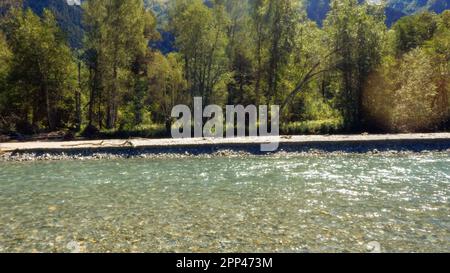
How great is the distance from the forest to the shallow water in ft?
37.9

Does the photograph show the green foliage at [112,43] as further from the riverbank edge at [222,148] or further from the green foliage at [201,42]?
the riverbank edge at [222,148]

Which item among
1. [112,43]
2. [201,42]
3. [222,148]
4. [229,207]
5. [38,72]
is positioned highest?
[201,42]

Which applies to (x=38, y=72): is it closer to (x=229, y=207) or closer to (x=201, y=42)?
(x=201, y=42)

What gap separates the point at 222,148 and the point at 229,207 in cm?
1211

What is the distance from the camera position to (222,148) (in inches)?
963

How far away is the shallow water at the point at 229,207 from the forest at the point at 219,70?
11.6m

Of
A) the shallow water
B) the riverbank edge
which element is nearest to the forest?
the riverbank edge

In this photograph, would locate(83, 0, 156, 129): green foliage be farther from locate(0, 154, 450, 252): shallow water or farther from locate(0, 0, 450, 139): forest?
locate(0, 154, 450, 252): shallow water

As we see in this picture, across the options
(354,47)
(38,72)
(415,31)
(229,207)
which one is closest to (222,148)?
(229,207)

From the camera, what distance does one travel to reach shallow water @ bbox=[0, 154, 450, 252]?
940cm

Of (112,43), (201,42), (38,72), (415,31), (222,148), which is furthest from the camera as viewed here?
(415,31)

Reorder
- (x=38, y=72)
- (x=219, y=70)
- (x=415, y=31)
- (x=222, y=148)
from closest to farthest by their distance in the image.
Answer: (x=222, y=148) → (x=38, y=72) → (x=219, y=70) → (x=415, y=31)

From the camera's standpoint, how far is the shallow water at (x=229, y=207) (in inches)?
370
